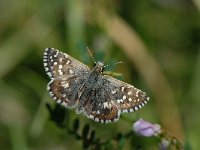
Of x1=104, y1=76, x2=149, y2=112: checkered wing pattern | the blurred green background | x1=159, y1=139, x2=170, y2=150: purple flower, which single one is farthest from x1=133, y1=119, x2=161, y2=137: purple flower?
the blurred green background

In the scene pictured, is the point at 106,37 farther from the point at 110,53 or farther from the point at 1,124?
the point at 1,124

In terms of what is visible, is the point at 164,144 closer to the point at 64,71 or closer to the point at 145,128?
the point at 145,128

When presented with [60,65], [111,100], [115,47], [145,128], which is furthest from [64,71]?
[115,47]

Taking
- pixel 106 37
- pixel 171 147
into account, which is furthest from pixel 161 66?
pixel 171 147

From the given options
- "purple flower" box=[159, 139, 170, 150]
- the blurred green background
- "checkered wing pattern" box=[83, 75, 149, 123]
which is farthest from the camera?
the blurred green background

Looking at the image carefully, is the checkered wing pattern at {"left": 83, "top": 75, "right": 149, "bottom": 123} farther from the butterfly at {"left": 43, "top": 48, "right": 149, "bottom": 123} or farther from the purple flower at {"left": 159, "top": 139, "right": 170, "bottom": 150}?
the purple flower at {"left": 159, "top": 139, "right": 170, "bottom": 150}

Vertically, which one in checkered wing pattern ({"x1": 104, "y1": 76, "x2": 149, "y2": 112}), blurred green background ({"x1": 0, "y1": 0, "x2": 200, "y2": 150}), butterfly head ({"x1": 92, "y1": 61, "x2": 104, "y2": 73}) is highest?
blurred green background ({"x1": 0, "y1": 0, "x2": 200, "y2": 150})
